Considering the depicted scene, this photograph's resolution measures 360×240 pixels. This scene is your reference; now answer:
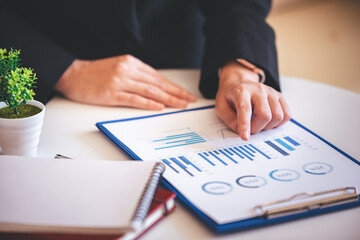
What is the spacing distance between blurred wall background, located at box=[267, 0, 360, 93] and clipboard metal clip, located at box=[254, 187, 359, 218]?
2.35 metres

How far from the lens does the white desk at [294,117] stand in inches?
22.0

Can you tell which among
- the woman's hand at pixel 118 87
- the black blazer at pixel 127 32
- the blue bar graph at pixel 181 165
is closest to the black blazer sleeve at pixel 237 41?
the black blazer at pixel 127 32

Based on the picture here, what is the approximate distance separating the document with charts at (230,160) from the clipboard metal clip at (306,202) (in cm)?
1

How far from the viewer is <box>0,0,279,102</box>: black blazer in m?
0.93

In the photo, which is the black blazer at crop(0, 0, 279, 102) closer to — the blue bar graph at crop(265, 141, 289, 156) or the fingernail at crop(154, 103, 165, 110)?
the fingernail at crop(154, 103, 165, 110)

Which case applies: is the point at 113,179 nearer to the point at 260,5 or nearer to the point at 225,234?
the point at 225,234

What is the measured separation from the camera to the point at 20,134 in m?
0.66

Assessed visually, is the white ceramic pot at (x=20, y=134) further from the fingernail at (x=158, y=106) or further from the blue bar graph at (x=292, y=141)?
the blue bar graph at (x=292, y=141)

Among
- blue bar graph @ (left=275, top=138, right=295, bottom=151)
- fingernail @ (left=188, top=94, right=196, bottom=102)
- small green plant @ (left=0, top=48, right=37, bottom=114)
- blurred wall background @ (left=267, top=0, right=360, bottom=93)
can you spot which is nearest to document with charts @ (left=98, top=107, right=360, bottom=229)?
blue bar graph @ (left=275, top=138, right=295, bottom=151)

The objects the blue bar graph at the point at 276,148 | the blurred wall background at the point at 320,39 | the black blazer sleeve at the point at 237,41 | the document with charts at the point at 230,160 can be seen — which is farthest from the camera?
the blurred wall background at the point at 320,39

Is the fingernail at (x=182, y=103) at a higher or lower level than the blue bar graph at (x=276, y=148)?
lower

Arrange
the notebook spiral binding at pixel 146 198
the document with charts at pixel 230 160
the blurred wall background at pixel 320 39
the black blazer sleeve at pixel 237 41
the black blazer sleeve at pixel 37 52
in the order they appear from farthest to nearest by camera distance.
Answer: the blurred wall background at pixel 320 39 → the black blazer sleeve at pixel 237 41 → the black blazer sleeve at pixel 37 52 → the document with charts at pixel 230 160 → the notebook spiral binding at pixel 146 198

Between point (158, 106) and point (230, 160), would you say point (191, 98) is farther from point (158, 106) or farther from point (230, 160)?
point (230, 160)

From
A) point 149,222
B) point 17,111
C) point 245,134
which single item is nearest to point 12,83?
point 17,111
